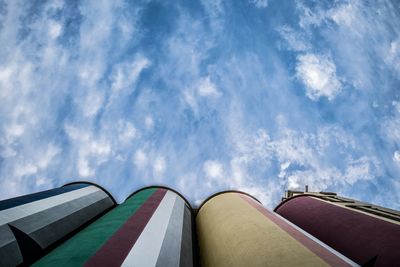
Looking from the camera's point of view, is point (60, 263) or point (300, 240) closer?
point (60, 263)

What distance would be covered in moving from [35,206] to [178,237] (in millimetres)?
5526

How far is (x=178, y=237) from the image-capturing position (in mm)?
8883

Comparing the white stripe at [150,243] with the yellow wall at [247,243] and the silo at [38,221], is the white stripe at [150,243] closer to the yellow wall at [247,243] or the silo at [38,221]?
the yellow wall at [247,243]

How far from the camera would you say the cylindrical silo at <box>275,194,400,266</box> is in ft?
23.5

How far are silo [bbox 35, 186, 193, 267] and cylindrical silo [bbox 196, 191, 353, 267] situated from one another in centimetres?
120

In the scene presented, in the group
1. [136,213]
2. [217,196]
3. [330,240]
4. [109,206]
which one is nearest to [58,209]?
[136,213]

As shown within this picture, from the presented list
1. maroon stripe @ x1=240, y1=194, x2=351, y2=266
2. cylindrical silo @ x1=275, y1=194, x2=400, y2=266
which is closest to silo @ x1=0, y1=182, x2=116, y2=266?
maroon stripe @ x1=240, y1=194, x2=351, y2=266

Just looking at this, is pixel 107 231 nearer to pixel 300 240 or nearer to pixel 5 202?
pixel 5 202

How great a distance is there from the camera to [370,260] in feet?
23.9

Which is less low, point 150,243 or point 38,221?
point 38,221

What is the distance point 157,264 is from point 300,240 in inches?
163

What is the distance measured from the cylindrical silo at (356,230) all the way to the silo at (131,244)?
5421mm

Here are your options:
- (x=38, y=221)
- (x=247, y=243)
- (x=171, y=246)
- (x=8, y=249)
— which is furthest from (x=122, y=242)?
(x=247, y=243)

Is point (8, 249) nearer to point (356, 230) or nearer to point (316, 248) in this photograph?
point (316, 248)
